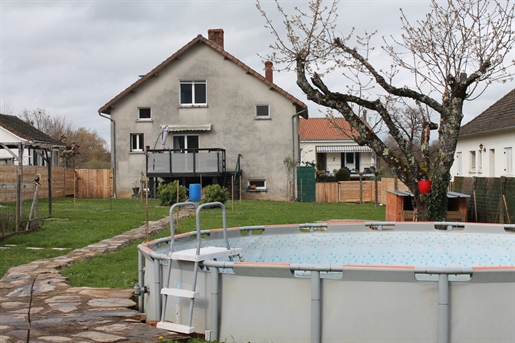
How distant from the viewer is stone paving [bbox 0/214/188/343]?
6094 mm

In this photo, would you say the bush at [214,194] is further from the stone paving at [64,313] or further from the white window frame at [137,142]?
the stone paving at [64,313]

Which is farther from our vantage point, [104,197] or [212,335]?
[104,197]

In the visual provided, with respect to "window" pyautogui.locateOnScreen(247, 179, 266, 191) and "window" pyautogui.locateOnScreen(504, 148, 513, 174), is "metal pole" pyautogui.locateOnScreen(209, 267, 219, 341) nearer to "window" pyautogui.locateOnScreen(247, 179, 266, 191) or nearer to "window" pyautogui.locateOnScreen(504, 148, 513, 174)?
"window" pyautogui.locateOnScreen(504, 148, 513, 174)

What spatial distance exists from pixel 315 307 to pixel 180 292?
145cm

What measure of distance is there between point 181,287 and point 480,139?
1158 inches

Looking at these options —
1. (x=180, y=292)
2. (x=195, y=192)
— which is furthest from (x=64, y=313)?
(x=195, y=192)

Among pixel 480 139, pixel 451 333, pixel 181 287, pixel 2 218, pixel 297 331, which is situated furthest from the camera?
pixel 480 139

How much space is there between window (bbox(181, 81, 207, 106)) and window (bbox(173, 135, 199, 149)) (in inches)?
74.0

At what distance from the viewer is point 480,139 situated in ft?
109

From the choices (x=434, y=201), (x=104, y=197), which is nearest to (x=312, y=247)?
(x=434, y=201)

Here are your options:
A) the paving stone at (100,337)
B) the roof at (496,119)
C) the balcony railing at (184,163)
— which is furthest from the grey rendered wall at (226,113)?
the paving stone at (100,337)

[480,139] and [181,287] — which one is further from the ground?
[480,139]

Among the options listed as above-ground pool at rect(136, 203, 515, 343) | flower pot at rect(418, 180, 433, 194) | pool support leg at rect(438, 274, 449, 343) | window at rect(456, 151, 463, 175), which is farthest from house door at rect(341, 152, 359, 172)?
pool support leg at rect(438, 274, 449, 343)

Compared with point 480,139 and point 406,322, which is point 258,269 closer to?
point 406,322
